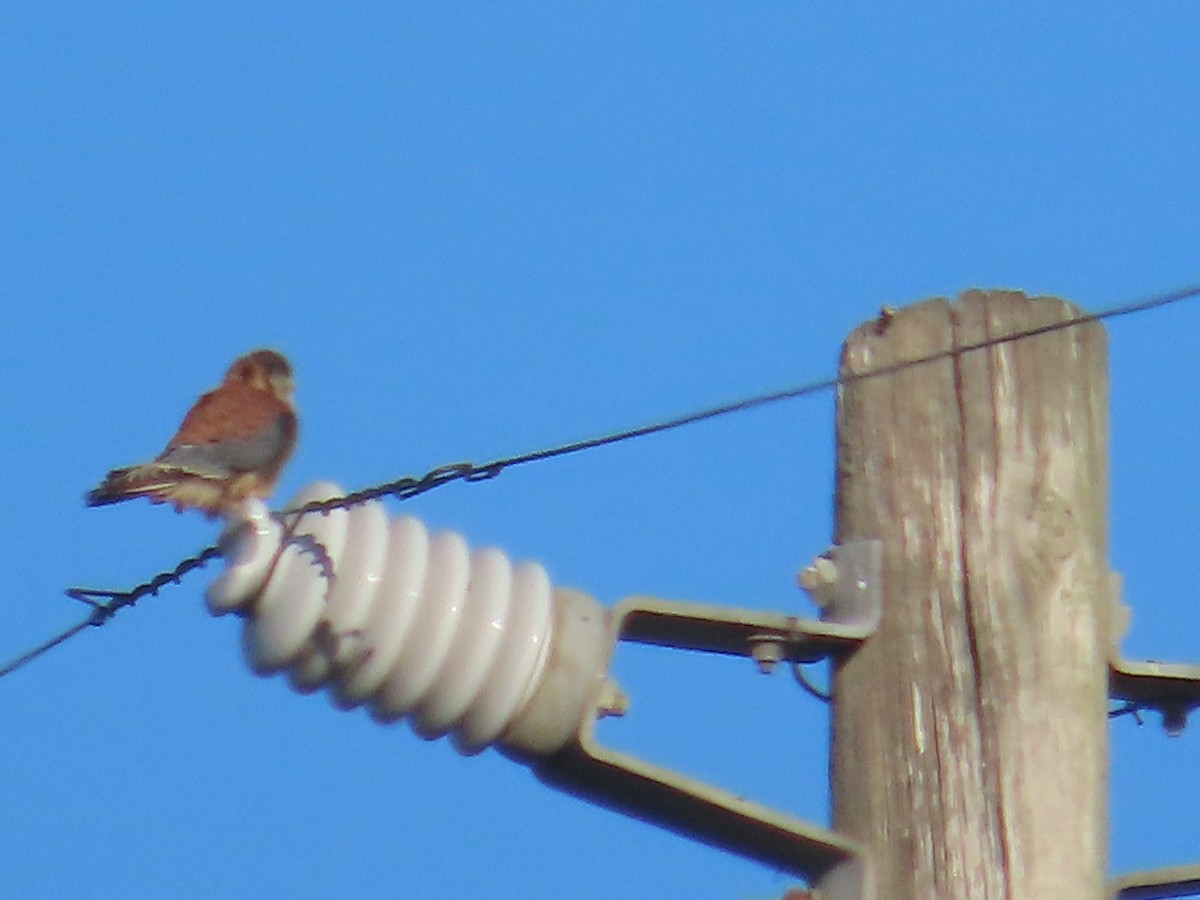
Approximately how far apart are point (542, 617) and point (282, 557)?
17.4 inches

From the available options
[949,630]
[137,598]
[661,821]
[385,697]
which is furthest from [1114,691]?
[137,598]

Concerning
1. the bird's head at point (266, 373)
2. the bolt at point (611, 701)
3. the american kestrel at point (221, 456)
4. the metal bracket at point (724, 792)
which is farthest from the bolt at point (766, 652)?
the bird's head at point (266, 373)

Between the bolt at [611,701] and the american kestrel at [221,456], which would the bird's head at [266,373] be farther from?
the bolt at [611,701]

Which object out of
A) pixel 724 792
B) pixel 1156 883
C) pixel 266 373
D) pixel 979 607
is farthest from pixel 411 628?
pixel 266 373

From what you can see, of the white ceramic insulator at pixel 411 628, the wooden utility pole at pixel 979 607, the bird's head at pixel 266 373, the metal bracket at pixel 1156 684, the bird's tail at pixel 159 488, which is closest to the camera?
the wooden utility pole at pixel 979 607

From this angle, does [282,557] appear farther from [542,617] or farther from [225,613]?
[542,617]

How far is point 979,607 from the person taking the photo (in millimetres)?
3246

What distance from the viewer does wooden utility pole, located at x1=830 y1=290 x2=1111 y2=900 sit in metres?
3.13

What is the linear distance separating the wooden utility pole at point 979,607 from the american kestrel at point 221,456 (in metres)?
2.28

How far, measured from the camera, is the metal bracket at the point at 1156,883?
324 cm

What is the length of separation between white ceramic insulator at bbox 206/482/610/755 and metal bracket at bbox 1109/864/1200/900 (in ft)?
2.99

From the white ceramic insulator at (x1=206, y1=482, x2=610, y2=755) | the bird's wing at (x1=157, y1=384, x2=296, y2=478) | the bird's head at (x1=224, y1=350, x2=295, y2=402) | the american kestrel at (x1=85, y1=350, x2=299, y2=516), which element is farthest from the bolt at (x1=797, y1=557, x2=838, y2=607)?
the bird's head at (x1=224, y1=350, x2=295, y2=402)

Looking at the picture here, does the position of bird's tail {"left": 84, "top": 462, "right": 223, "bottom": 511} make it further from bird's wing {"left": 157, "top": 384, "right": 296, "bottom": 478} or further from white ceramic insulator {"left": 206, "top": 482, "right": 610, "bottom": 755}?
white ceramic insulator {"left": 206, "top": 482, "right": 610, "bottom": 755}

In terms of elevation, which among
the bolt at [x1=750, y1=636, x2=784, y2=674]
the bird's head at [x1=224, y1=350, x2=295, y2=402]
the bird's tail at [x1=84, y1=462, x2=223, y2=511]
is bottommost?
the bolt at [x1=750, y1=636, x2=784, y2=674]
